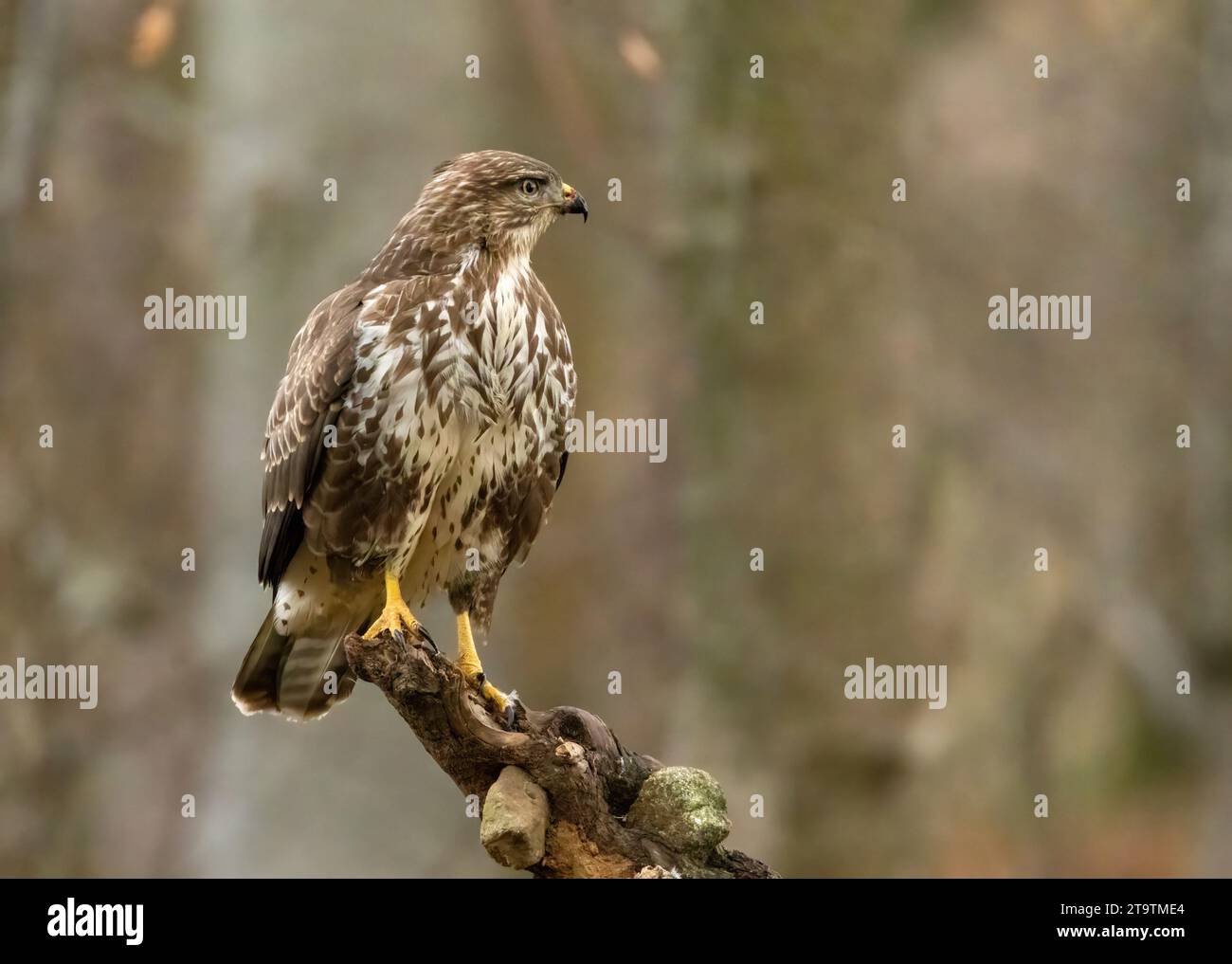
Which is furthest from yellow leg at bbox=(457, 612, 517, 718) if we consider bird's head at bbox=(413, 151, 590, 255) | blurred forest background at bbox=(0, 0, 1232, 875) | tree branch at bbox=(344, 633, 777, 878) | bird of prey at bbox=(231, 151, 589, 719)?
blurred forest background at bbox=(0, 0, 1232, 875)

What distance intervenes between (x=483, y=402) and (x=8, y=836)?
4291 mm

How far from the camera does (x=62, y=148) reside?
1112cm

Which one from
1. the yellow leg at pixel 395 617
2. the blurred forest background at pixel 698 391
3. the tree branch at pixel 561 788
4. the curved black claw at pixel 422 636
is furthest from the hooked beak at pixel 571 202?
the tree branch at pixel 561 788

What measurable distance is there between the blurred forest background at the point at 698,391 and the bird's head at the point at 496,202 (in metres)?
0.75

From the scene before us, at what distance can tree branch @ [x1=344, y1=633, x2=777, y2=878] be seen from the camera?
13.5ft

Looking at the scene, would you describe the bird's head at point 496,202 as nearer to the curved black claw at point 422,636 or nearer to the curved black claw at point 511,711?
the curved black claw at point 422,636

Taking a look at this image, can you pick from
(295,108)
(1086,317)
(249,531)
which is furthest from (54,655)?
(1086,317)

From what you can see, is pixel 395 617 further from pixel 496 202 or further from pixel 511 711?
pixel 496 202

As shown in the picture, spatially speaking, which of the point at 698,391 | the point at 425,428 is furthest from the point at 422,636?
the point at 698,391

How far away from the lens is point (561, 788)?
416 centimetres

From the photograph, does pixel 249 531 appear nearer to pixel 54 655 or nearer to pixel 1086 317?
pixel 54 655

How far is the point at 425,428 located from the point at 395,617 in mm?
654

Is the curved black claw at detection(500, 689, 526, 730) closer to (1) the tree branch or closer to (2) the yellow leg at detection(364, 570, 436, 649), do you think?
(1) the tree branch
